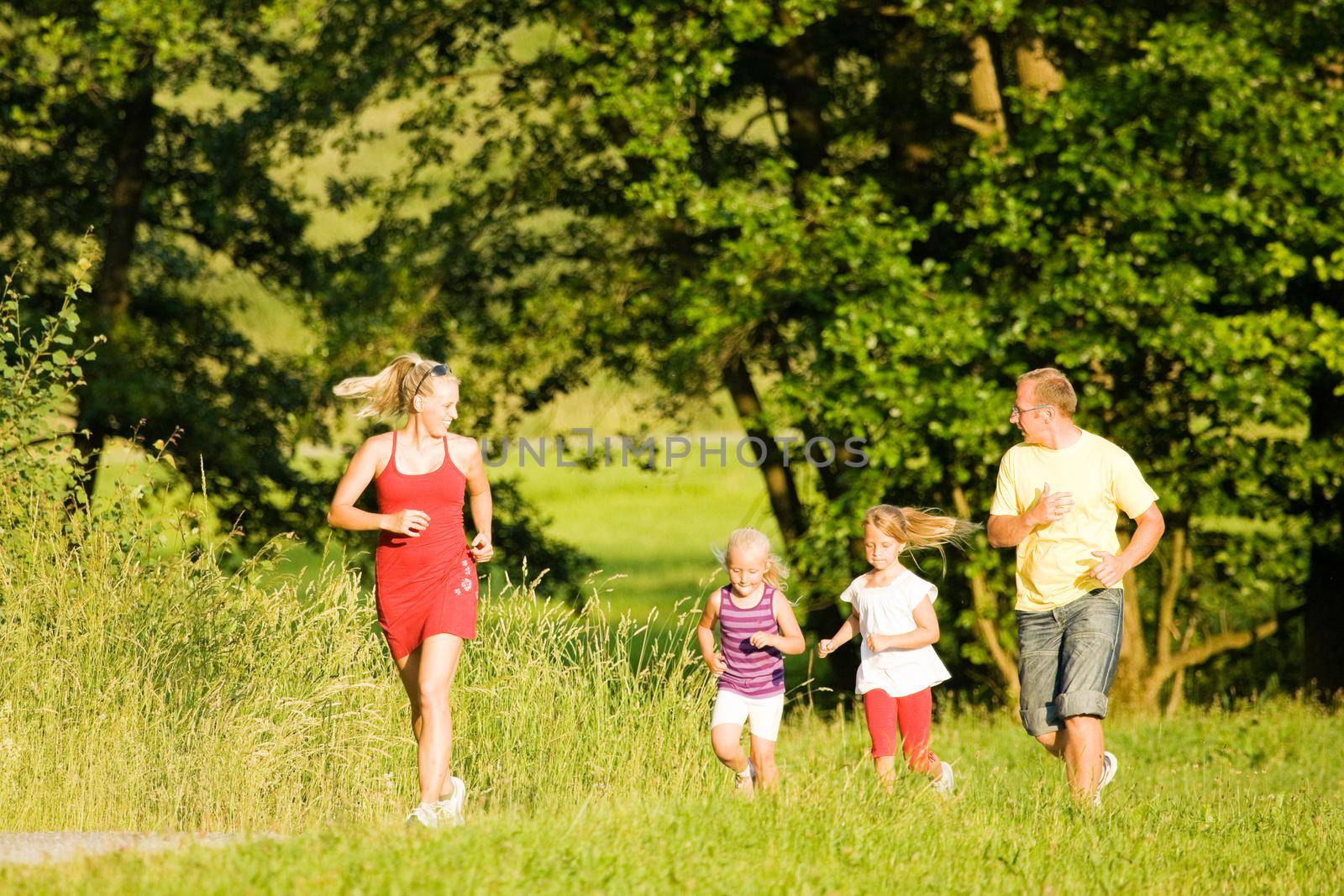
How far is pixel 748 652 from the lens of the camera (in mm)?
6859

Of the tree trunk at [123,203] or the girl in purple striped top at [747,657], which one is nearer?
the girl in purple striped top at [747,657]

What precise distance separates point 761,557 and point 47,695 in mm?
3226

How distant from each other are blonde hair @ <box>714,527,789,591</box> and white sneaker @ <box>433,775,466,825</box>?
1.47 meters

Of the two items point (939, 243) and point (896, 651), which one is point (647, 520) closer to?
point (939, 243)

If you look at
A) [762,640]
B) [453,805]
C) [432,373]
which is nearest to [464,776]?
[453,805]

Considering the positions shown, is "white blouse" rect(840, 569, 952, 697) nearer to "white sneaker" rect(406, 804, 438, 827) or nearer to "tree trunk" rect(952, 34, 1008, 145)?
"white sneaker" rect(406, 804, 438, 827)

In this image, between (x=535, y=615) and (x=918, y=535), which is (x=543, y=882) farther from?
(x=535, y=615)

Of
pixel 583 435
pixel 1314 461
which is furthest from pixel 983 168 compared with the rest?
pixel 583 435

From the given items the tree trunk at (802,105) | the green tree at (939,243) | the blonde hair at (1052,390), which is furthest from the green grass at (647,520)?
the blonde hair at (1052,390)

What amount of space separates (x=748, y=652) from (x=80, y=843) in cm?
284

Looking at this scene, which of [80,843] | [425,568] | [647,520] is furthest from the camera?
[647,520]

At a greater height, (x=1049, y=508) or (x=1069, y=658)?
(x=1049, y=508)

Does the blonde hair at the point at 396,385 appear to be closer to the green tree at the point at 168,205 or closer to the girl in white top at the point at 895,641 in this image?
the girl in white top at the point at 895,641

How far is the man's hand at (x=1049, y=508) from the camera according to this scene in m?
6.56
